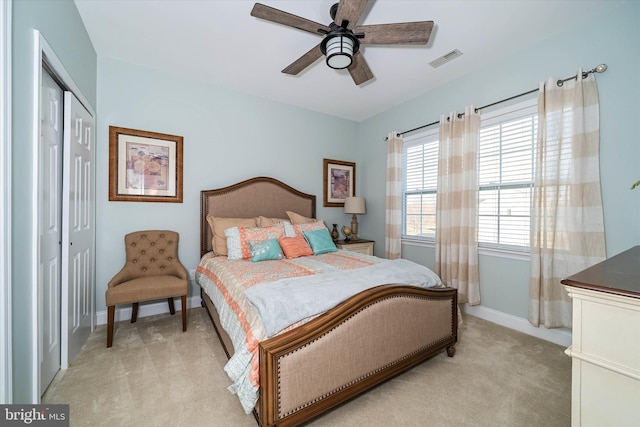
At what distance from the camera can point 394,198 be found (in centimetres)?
388

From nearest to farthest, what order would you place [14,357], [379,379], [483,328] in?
[14,357] < [379,379] < [483,328]

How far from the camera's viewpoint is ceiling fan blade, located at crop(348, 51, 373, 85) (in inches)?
86.3

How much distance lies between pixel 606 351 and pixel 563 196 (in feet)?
6.34

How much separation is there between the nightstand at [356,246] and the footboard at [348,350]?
6.16ft

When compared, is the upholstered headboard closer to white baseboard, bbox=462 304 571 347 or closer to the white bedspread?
the white bedspread

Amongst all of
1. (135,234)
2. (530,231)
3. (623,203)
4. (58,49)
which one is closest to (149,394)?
(135,234)

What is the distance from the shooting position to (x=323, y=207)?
435 cm

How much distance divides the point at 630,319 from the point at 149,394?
2405 mm

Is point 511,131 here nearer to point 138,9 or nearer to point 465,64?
point 465,64

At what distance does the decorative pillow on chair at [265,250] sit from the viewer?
265cm

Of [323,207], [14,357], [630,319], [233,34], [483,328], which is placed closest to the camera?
[630,319]

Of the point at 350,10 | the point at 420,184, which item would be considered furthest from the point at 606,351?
the point at 420,184

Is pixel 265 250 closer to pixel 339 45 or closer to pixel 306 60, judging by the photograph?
pixel 306 60

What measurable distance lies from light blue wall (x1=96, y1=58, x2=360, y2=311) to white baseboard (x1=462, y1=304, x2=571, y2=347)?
7.92ft
